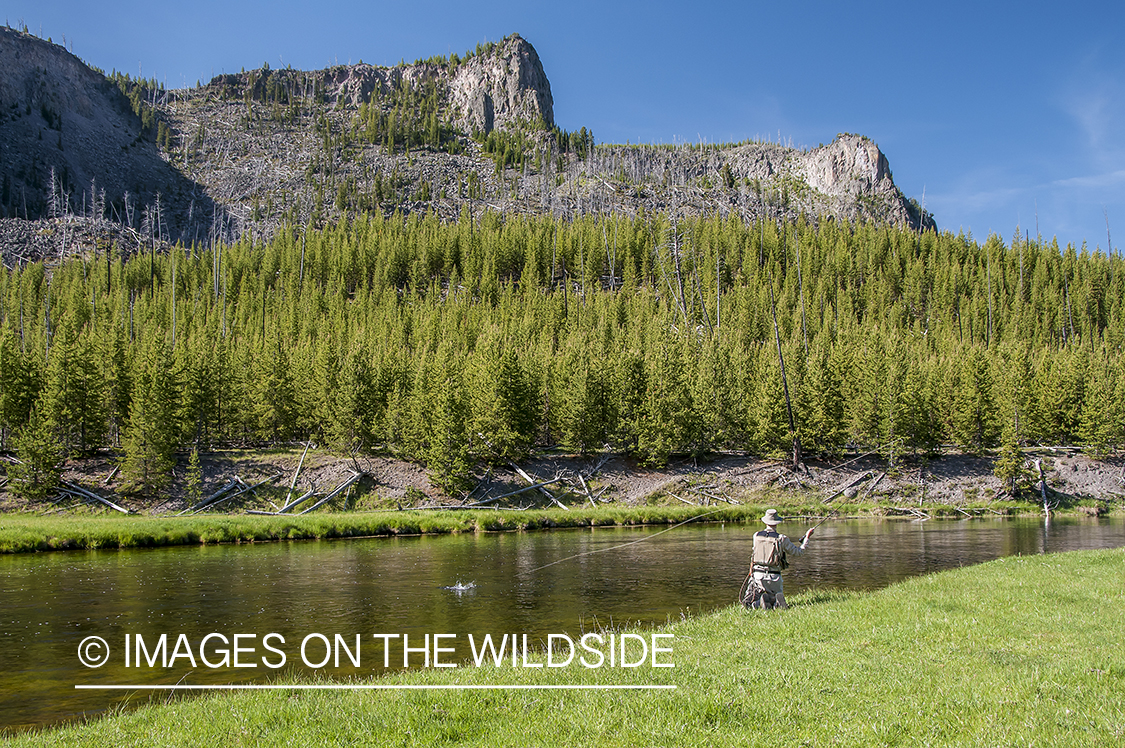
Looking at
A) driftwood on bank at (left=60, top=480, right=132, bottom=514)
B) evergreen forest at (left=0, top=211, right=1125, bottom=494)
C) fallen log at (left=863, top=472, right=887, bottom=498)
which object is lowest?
fallen log at (left=863, top=472, right=887, bottom=498)

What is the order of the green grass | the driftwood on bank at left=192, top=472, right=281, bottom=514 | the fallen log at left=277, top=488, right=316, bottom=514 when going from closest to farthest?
the green grass < the fallen log at left=277, top=488, right=316, bottom=514 < the driftwood on bank at left=192, top=472, right=281, bottom=514

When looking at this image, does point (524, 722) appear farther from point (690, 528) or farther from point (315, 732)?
point (690, 528)

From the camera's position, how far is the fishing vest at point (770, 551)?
15.4 m

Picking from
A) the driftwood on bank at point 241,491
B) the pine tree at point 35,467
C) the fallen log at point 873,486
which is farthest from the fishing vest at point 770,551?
the pine tree at point 35,467

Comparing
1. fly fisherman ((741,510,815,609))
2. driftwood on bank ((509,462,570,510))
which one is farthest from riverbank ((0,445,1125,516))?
fly fisherman ((741,510,815,609))

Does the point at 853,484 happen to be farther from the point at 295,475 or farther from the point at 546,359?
the point at 295,475

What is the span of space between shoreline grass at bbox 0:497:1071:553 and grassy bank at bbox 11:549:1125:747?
24.9 m

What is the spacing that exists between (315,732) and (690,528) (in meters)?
40.1

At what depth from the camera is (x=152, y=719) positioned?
384 inches

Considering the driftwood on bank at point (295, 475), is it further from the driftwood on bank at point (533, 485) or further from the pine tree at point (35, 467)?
the driftwood on bank at point (533, 485)

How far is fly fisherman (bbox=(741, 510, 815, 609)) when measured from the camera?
611 inches

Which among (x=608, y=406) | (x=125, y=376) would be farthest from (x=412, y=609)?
(x=125, y=376)

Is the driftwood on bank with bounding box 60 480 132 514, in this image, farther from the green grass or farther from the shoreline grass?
the green grass

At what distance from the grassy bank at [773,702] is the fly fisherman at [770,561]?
245 cm
